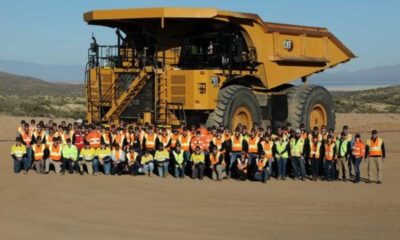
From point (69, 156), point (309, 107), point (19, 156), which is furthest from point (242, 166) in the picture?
point (309, 107)

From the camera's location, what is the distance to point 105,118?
1920 cm

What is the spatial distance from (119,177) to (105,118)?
9.58 ft

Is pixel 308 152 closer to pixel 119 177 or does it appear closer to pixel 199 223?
pixel 119 177

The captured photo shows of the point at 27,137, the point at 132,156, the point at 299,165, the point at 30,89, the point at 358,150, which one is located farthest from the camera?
the point at 30,89

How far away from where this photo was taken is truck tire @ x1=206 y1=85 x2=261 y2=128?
18.4 m

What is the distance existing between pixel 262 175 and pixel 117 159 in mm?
3486

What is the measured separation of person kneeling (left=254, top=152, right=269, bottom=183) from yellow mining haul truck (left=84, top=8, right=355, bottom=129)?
89.7 inches

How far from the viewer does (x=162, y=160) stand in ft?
55.2

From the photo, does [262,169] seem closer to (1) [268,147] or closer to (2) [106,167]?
(1) [268,147]

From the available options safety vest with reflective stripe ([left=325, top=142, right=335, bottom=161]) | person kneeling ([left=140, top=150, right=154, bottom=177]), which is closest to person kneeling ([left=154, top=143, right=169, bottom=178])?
person kneeling ([left=140, top=150, right=154, bottom=177])

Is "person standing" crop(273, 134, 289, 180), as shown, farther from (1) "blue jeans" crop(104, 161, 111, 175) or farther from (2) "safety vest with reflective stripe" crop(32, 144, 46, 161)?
(2) "safety vest with reflective stripe" crop(32, 144, 46, 161)

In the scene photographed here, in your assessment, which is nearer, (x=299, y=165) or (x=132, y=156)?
(x=299, y=165)

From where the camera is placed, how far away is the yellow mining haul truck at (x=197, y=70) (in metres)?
18.2

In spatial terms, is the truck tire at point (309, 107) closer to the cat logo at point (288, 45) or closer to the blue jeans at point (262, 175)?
the cat logo at point (288, 45)
